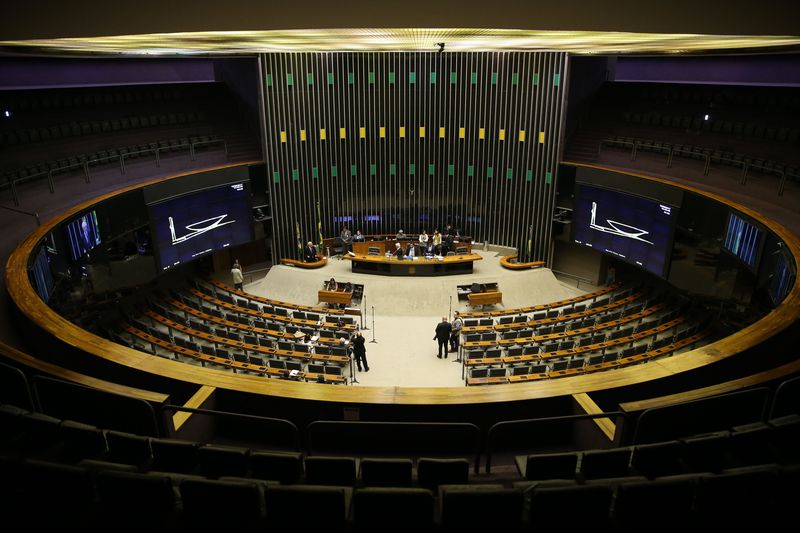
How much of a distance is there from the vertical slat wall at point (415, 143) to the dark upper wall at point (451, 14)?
15.7m

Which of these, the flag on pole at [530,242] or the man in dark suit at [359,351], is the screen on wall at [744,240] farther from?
the man in dark suit at [359,351]

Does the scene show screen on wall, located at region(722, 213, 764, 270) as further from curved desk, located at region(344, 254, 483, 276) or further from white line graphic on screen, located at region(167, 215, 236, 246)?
white line graphic on screen, located at region(167, 215, 236, 246)

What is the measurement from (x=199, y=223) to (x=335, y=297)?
459 cm

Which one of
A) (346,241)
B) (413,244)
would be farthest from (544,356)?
(346,241)

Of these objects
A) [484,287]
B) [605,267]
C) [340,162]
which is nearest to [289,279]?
[340,162]

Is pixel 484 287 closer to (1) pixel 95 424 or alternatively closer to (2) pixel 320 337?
(2) pixel 320 337

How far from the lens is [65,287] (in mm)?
10391

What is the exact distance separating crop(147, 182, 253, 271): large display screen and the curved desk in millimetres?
3843

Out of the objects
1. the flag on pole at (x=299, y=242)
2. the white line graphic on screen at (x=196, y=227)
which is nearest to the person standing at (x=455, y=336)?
the flag on pole at (x=299, y=242)

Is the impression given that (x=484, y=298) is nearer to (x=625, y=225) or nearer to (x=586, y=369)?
(x=625, y=225)

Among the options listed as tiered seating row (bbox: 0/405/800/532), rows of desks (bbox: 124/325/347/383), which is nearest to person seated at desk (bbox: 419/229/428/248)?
rows of desks (bbox: 124/325/347/383)

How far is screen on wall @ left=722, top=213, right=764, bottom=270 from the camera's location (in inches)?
400

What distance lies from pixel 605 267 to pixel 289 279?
10248mm

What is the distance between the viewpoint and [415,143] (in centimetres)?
1864
